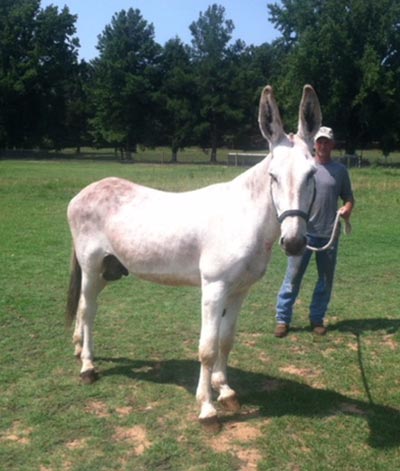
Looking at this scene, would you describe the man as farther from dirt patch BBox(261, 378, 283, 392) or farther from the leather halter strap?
the leather halter strap

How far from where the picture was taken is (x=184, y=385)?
483 centimetres

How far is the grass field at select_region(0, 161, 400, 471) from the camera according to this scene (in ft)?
12.3

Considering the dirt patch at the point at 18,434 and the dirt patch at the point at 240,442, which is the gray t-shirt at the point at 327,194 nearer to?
the dirt patch at the point at 240,442

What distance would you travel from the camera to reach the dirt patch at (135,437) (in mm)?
3797

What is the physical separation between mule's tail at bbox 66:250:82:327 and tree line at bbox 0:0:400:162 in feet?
140

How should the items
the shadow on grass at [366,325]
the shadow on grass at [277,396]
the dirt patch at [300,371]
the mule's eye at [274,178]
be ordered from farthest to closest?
1. the shadow on grass at [366,325]
2. the dirt patch at [300,371]
3. the shadow on grass at [277,396]
4. the mule's eye at [274,178]

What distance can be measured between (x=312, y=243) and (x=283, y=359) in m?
1.41

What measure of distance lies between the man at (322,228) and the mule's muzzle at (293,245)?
243cm

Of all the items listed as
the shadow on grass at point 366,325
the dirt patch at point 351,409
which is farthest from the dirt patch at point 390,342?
the dirt patch at point 351,409

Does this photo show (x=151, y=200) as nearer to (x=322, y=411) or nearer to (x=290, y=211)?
(x=290, y=211)

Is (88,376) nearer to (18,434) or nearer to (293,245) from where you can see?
(18,434)

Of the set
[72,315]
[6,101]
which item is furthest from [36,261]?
[6,101]

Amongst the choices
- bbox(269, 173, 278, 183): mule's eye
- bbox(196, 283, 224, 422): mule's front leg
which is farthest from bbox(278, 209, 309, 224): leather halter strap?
bbox(196, 283, 224, 422): mule's front leg

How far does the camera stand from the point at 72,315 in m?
5.32
